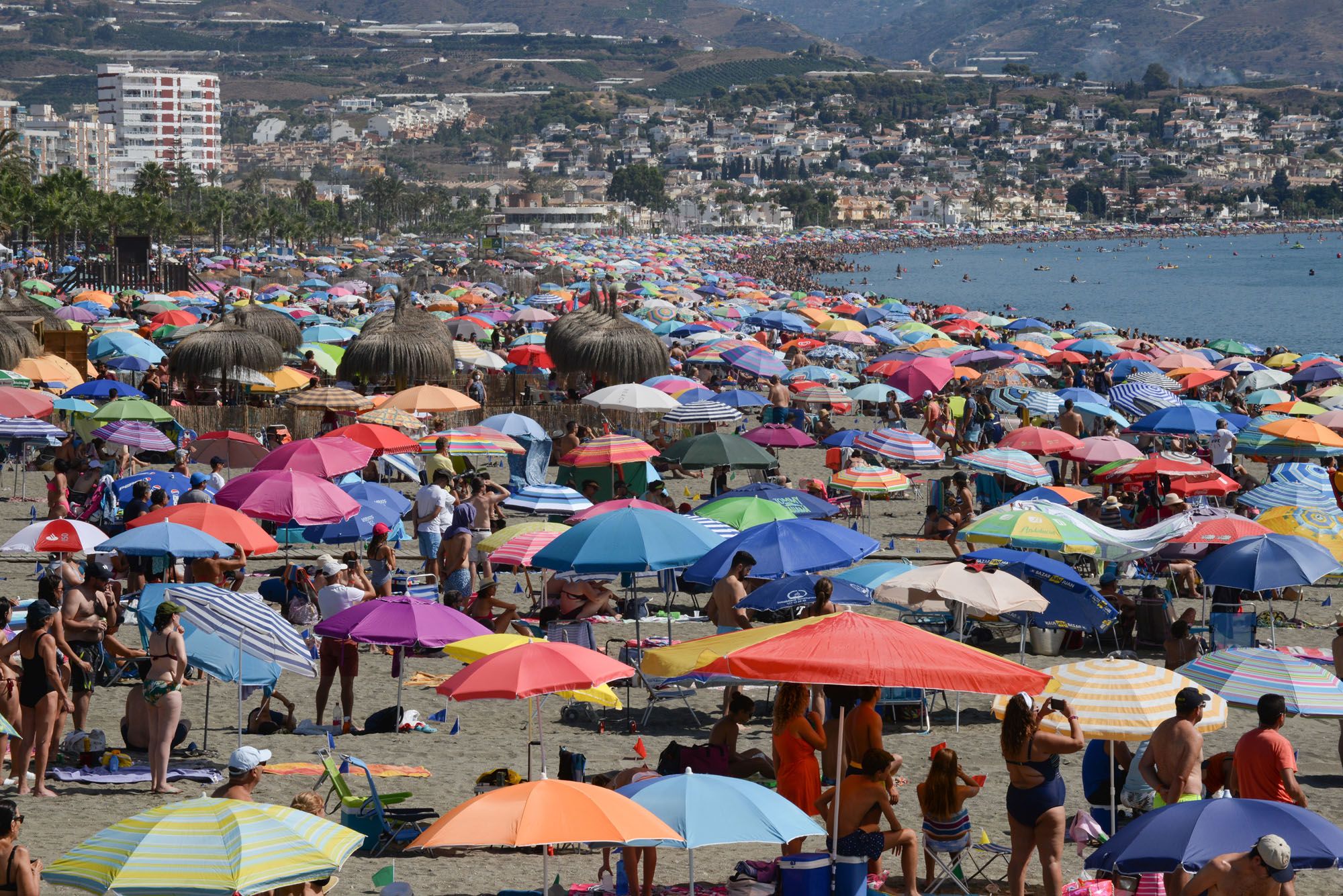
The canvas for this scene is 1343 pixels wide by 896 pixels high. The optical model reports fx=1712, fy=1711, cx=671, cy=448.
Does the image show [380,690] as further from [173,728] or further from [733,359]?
[733,359]

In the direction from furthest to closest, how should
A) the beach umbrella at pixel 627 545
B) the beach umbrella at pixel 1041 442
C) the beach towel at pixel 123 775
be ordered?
the beach umbrella at pixel 1041 442 → the beach umbrella at pixel 627 545 → the beach towel at pixel 123 775

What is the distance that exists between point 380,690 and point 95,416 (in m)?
7.47

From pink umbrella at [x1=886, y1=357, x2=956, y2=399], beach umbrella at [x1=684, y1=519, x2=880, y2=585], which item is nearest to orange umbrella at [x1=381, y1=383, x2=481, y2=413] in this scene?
pink umbrella at [x1=886, y1=357, x2=956, y2=399]

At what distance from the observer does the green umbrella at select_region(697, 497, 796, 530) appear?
474 inches

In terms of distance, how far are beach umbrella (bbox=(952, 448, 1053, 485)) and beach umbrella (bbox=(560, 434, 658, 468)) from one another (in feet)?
9.81

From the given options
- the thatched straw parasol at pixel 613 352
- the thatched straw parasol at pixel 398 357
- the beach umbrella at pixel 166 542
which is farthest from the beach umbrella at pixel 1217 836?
the thatched straw parasol at pixel 613 352

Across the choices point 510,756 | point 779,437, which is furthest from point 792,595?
point 779,437

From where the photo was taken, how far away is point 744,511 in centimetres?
1216

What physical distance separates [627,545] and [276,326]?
1742cm

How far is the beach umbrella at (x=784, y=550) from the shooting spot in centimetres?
1018

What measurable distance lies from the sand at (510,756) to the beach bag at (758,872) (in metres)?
0.52

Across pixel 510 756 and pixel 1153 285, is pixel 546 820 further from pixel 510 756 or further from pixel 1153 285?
pixel 1153 285

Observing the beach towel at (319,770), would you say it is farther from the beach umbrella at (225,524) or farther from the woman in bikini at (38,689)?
the beach umbrella at (225,524)

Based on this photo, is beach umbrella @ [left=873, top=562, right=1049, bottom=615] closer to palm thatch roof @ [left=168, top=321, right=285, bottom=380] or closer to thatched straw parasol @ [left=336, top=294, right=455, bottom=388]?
thatched straw parasol @ [left=336, top=294, right=455, bottom=388]
